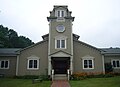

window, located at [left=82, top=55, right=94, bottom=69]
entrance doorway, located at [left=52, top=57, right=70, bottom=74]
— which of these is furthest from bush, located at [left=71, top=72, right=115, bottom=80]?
entrance doorway, located at [left=52, top=57, right=70, bottom=74]

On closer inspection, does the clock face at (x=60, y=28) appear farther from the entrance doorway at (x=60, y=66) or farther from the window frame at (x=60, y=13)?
the entrance doorway at (x=60, y=66)

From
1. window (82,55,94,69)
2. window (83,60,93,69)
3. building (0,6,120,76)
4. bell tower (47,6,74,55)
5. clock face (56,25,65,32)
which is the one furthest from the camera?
clock face (56,25,65,32)

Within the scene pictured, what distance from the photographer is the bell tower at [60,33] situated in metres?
29.1

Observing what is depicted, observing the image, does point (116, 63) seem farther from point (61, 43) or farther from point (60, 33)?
point (60, 33)

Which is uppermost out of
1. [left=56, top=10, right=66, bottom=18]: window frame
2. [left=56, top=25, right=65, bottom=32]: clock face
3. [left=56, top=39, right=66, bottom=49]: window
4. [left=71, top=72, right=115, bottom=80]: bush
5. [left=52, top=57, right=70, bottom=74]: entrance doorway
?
[left=56, top=10, right=66, bottom=18]: window frame

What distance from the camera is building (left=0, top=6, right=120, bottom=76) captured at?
1157 inches

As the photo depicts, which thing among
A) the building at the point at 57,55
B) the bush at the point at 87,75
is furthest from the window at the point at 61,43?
the bush at the point at 87,75

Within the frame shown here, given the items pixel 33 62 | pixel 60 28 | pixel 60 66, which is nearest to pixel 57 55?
pixel 60 66

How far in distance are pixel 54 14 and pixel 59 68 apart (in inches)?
398

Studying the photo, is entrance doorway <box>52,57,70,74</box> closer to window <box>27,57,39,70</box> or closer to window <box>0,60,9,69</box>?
window <box>27,57,39,70</box>

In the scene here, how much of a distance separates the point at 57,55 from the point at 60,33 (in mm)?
4193

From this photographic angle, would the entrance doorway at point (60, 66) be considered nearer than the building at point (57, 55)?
No

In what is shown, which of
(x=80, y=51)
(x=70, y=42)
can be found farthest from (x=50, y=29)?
(x=80, y=51)

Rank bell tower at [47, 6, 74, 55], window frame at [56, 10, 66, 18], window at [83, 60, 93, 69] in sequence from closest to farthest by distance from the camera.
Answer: bell tower at [47, 6, 74, 55] < window at [83, 60, 93, 69] < window frame at [56, 10, 66, 18]
